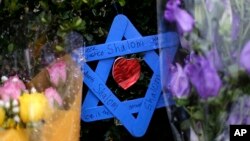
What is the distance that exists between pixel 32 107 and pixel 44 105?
0.21 feet

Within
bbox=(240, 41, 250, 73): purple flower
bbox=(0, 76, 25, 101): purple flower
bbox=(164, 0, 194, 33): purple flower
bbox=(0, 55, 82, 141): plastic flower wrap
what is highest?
bbox=(164, 0, 194, 33): purple flower

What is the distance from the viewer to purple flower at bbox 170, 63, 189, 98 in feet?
6.25

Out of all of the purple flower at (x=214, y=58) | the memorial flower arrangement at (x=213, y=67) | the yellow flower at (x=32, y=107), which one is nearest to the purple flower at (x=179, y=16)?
the memorial flower arrangement at (x=213, y=67)

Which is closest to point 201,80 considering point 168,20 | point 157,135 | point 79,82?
point 168,20

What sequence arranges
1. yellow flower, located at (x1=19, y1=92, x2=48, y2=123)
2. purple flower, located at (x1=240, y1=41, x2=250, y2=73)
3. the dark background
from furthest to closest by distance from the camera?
the dark background < yellow flower, located at (x1=19, y1=92, x2=48, y2=123) < purple flower, located at (x1=240, y1=41, x2=250, y2=73)

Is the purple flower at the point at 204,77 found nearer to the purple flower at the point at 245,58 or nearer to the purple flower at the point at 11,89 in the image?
the purple flower at the point at 245,58

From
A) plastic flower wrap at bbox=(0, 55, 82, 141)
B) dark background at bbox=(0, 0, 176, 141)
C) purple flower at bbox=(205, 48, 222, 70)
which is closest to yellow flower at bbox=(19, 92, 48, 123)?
plastic flower wrap at bbox=(0, 55, 82, 141)

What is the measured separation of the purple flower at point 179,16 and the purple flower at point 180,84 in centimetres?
14

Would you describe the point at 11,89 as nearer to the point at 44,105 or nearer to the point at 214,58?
the point at 44,105

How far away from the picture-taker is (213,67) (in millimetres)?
1837

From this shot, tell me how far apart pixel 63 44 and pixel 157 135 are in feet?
2.32

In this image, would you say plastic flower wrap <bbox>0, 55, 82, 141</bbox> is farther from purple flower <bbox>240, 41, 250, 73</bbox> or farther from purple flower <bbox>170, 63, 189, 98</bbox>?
purple flower <bbox>240, 41, 250, 73</bbox>

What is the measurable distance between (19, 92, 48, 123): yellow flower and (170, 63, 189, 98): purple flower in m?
0.49

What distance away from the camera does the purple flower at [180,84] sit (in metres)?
1.91
